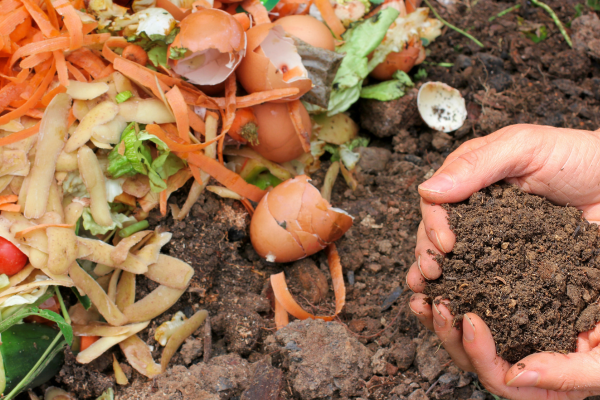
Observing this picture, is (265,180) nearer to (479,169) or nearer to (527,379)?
(479,169)

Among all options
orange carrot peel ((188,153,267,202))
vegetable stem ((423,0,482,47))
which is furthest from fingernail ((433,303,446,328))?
vegetable stem ((423,0,482,47))

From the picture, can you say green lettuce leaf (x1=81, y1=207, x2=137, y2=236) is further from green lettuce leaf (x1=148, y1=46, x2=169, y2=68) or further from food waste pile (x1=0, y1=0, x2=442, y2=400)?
green lettuce leaf (x1=148, y1=46, x2=169, y2=68)

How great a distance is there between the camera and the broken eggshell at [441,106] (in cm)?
218

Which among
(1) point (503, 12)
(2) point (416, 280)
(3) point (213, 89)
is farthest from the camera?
(1) point (503, 12)

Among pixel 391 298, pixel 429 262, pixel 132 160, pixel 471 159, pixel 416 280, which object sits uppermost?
pixel 471 159

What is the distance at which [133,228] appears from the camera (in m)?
1.76

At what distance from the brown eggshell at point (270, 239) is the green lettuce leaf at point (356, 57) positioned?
63cm

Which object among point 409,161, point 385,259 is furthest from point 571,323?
point 409,161

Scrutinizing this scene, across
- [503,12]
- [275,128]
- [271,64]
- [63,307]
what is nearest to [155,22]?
[271,64]

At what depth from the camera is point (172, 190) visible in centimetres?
180

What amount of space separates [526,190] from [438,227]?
1.30ft

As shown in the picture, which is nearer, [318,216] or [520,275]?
[520,275]

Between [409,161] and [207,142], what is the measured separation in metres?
0.97

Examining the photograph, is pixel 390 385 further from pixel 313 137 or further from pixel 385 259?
pixel 313 137
